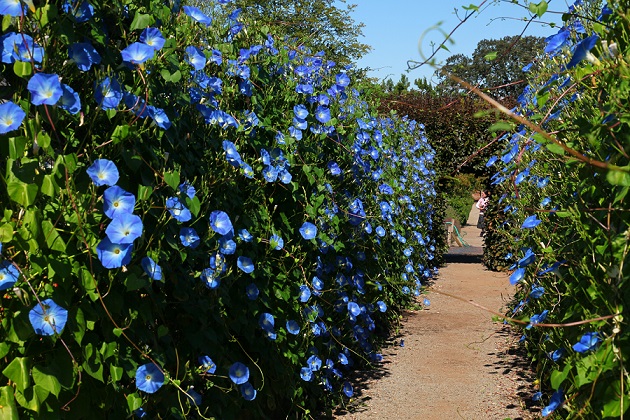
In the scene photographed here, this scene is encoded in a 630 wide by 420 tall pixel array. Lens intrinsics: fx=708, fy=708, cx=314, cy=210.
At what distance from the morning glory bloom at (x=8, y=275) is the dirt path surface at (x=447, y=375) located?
322cm

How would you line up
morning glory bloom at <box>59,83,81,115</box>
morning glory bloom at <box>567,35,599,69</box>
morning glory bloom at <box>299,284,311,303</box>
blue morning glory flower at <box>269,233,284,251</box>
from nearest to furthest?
morning glory bloom at <box>567,35,599,69</box>
morning glory bloom at <box>59,83,81,115</box>
blue morning glory flower at <box>269,233,284,251</box>
morning glory bloom at <box>299,284,311,303</box>

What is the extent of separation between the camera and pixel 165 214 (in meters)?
2.23

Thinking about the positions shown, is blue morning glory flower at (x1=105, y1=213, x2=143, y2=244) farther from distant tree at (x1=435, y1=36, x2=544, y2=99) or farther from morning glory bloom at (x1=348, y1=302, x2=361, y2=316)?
morning glory bloom at (x1=348, y1=302, x2=361, y2=316)

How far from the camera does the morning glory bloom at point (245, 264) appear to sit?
9.74ft

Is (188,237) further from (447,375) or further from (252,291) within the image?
(447,375)

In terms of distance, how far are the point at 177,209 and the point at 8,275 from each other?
651 millimetres

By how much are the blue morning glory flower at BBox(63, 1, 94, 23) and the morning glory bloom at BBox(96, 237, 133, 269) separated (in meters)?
0.63

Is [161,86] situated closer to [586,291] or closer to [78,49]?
[78,49]

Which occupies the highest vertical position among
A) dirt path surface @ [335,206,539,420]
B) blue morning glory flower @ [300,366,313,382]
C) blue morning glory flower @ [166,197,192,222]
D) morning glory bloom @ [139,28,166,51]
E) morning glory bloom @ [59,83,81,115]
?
morning glory bloom @ [139,28,166,51]

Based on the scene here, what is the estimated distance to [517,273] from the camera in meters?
2.86

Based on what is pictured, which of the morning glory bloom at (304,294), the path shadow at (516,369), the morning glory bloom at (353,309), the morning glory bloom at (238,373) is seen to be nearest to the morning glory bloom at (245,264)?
the morning glory bloom at (238,373)

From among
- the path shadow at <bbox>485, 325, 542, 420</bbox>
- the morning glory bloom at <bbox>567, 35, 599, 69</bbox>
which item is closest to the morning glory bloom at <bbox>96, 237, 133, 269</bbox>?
the morning glory bloom at <bbox>567, 35, 599, 69</bbox>

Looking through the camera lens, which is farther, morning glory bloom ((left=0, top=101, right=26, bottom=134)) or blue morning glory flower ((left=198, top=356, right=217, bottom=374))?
blue morning glory flower ((left=198, top=356, right=217, bottom=374))

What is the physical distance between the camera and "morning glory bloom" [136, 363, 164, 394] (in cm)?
209
